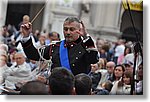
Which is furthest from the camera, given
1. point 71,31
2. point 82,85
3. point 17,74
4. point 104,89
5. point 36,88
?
point 104,89

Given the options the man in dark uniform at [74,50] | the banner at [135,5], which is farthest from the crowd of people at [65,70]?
the banner at [135,5]

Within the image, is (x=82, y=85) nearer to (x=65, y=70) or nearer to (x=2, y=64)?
(x=65, y=70)

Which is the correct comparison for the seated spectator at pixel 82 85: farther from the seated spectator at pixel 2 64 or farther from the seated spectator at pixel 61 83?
the seated spectator at pixel 2 64

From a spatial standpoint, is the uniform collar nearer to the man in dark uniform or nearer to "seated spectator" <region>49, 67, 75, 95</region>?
the man in dark uniform

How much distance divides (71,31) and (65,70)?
1.19ft

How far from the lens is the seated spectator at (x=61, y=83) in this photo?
112 centimetres

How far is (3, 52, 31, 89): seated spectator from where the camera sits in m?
1.68

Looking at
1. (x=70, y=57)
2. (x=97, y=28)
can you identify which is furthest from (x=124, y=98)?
(x=97, y=28)

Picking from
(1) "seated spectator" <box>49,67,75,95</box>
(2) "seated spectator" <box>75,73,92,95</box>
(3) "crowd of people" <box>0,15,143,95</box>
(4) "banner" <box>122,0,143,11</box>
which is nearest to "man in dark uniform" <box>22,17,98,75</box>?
(3) "crowd of people" <box>0,15,143,95</box>

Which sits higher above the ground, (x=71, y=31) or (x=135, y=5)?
(x=135, y=5)

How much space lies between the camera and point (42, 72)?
164 cm

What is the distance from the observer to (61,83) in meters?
1.12

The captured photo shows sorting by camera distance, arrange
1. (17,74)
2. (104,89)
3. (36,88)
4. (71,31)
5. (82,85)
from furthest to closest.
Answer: (104,89) → (17,74) → (71,31) → (82,85) → (36,88)

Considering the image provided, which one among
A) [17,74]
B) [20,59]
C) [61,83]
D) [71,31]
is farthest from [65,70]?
[20,59]
